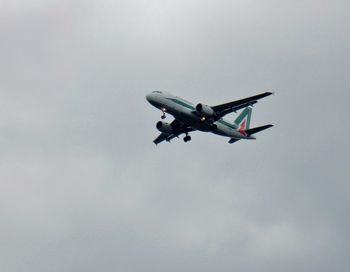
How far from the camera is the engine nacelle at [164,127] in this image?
96125 mm

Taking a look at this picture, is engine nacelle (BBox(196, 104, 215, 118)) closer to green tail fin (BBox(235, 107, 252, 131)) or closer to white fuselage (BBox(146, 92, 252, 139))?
white fuselage (BBox(146, 92, 252, 139))

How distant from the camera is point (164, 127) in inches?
3787

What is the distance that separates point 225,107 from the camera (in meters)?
90.9

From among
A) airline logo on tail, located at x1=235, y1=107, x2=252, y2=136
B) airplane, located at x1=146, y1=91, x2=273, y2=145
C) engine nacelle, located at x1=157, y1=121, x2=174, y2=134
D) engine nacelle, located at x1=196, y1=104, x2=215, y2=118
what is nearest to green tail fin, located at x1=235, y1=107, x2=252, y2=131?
airline logo on tail, located at x1=235, y1=107, x2=252, y2=136

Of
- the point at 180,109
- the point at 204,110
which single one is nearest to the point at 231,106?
the point at 204,110

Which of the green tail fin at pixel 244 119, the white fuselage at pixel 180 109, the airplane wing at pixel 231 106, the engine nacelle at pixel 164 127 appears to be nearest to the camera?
the white fuselage at pixel 180 109

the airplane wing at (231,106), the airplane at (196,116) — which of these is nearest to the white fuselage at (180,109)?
the airplane at (196,116)

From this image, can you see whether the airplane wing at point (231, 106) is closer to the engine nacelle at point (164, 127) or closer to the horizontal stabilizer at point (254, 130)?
the horizontal stabilizer at point (254, 130)

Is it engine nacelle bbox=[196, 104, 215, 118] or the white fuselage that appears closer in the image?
the white fuselage

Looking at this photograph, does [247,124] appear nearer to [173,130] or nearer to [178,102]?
[173,130]

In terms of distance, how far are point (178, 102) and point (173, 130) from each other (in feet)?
28.3

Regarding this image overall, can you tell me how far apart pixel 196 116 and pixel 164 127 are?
290 inches

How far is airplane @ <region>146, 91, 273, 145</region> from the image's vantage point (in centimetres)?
8806

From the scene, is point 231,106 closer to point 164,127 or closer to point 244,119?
point 164,127
